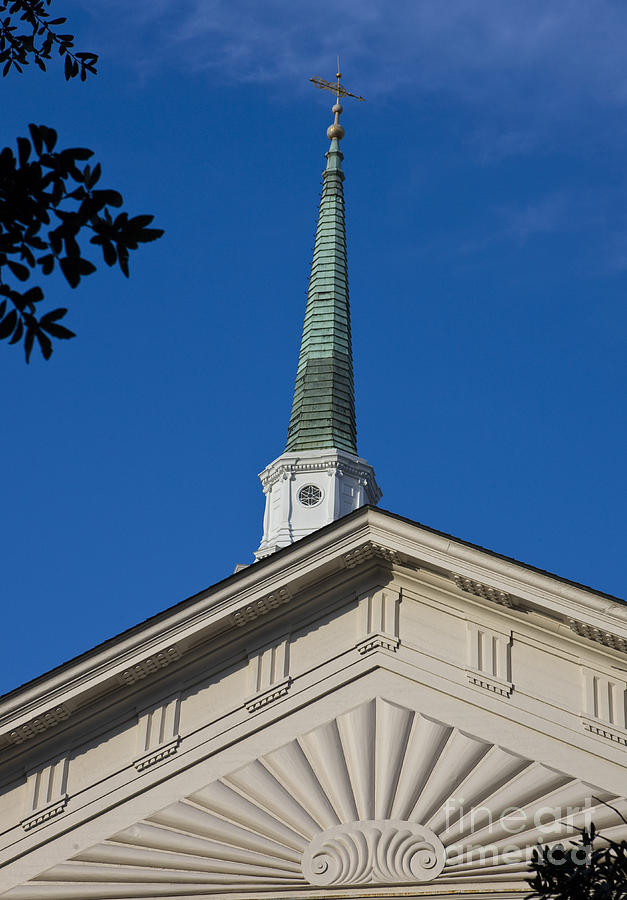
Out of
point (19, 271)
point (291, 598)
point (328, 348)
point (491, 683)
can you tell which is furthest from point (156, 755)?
point (328, 348)

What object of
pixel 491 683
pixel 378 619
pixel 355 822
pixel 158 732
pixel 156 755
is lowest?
pixel 355 822

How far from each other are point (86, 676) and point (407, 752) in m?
4.00

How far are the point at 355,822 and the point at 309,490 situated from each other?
77.7 ft

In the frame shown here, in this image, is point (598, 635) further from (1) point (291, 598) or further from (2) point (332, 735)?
(1) point (291, 598)

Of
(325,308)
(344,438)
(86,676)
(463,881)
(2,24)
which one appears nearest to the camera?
(2,24)

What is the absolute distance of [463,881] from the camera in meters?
17.5

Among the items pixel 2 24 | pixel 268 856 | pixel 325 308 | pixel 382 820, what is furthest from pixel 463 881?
pixel 325 308

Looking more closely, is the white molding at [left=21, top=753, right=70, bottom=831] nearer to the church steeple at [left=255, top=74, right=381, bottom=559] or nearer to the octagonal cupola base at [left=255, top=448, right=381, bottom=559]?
the church steeple at [left=255, top=74, right=381, bottom=559]

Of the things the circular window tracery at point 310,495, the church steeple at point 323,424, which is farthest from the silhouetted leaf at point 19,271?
the circular window tracery at point 310,495

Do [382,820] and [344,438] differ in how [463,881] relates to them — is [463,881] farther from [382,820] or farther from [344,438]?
[344,438]

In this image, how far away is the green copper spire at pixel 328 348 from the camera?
142 feet

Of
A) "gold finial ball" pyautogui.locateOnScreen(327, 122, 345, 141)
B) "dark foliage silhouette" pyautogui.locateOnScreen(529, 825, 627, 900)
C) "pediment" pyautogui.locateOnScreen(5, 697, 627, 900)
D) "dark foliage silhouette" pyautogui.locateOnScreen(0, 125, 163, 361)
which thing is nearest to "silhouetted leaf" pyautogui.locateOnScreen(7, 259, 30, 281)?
"dark foliage silhouette" pyautogui.locateOnScreen(0, 125, 163, 361)

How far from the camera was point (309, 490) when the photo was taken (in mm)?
41375

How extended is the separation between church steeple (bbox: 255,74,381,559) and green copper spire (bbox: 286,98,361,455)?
3cm
